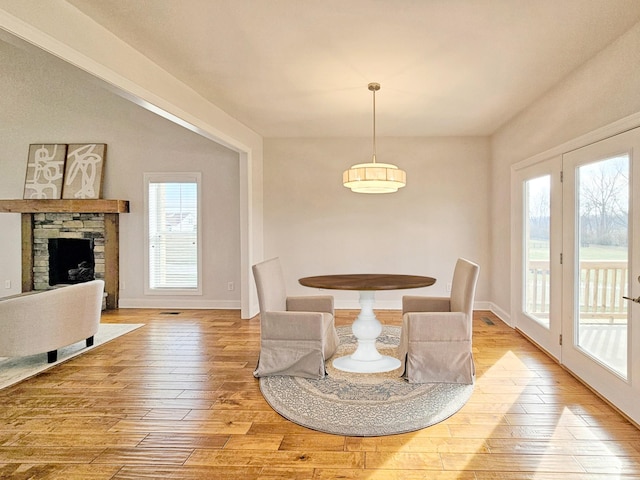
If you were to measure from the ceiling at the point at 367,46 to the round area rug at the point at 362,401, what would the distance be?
2.54 m

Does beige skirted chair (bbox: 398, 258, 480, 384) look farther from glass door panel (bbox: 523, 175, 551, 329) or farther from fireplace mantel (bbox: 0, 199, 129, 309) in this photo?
fireplace mantel (bbox: 0, 199, 129, 309)

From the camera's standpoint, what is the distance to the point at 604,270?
280 centimetres

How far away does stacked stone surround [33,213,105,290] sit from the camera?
229 inches

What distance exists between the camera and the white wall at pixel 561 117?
8.20ft

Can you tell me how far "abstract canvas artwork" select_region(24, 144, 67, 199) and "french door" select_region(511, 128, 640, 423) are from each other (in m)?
6.56

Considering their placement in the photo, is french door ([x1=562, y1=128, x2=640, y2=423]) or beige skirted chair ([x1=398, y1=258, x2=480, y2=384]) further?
beige skirted chair ([x1=398, y1=258, x2=480, y2=384])

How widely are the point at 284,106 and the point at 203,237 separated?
2.58 meters

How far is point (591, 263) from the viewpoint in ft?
9.70

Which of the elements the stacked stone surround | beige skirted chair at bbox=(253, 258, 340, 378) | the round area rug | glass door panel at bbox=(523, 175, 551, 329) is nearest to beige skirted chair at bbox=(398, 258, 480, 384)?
the round area rug

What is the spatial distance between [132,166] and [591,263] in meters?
5.97

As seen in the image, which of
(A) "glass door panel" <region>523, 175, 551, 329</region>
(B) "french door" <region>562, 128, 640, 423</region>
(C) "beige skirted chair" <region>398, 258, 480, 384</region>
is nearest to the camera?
(B) "french door" <region>562, 128, 640, 423</region>

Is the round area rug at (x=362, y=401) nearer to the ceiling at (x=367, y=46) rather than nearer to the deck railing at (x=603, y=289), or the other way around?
the deck railing at (x=603, y=289)

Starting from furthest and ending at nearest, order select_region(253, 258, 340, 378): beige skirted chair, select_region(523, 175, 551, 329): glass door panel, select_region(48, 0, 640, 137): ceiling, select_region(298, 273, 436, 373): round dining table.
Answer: select_region(523, 175, 551, 329): glass door panel → select_region(298, 273, 436, 373): round dining table → select_region(253, 258, 340, 378): beige skirted chair → select_region(48, 0, 640, 137): ceiling

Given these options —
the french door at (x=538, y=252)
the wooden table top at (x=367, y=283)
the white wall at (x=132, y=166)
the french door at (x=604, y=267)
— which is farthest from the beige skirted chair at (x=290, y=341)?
the white wall at (x=132, y=166)
